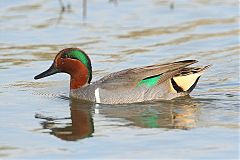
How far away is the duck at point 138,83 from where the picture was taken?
11.3 metres

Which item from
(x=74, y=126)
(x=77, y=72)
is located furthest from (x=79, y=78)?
(x=74, y=126)

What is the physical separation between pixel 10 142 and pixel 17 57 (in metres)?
5.08

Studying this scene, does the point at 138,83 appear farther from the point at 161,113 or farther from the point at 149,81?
the point at 161,113

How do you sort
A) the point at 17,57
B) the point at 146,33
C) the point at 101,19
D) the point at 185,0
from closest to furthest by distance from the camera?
1. the point at 17,57
2. the point at 146,33
3. the point at 101,19
4. the point at 185,0

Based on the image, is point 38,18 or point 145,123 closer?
point 145,123

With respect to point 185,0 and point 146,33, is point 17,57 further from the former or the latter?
point 185,0

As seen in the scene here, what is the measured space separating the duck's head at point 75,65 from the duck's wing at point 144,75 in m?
0.49

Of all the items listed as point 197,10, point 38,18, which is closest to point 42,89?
point 38,18

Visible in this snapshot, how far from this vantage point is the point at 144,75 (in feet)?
37.1

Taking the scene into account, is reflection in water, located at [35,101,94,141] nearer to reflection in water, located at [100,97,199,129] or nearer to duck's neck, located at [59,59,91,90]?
reflection in water, located at [100,97,199,129]

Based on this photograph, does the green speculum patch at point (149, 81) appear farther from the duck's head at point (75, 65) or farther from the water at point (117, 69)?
the duck's head at point (75, 65)

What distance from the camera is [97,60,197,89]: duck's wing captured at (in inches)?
444

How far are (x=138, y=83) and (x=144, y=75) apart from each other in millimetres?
131

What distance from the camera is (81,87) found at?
1180cm
